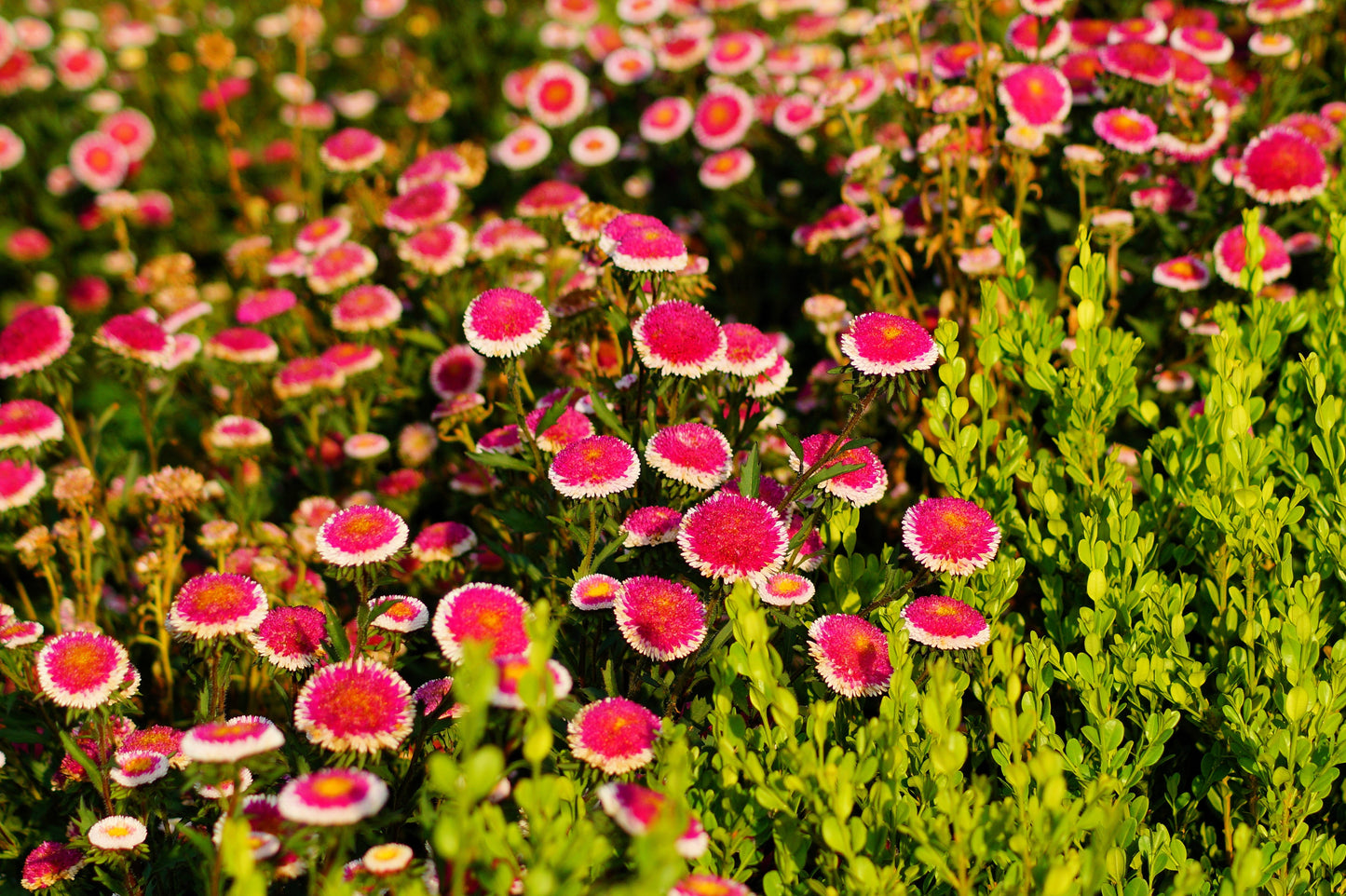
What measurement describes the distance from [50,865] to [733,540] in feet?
4.70

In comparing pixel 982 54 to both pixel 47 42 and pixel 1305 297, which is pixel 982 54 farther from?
pixel 47 42

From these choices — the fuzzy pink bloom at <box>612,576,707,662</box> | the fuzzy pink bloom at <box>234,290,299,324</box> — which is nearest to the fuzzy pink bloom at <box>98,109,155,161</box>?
the fuzzy pink bloom at <box>234,290,299,324</box>

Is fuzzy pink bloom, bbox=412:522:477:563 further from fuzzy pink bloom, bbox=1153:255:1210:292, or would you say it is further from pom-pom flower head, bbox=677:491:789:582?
fuzzy pink bloom, bbox=1153:255:1210:292

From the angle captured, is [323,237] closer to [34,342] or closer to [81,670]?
[34,342]

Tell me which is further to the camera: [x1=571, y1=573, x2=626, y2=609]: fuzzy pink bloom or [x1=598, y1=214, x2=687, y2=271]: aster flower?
[x1=598, y1=214, x2=687, y2=271]: aster flower

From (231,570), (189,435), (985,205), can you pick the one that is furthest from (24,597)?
(985,205)

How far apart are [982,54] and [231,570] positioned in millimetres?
2527

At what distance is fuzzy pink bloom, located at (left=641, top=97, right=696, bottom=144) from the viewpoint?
13.5 ft

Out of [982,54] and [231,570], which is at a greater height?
[982,54]

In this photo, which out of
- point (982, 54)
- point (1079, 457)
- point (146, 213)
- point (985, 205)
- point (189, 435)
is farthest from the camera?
point (146, 213)

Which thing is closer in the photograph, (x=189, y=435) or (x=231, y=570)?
(x=231, y=570)

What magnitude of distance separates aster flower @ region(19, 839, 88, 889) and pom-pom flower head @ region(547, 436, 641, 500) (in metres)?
1.13

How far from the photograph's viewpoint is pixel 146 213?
5.30 metres

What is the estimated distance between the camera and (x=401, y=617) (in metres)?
2.04
